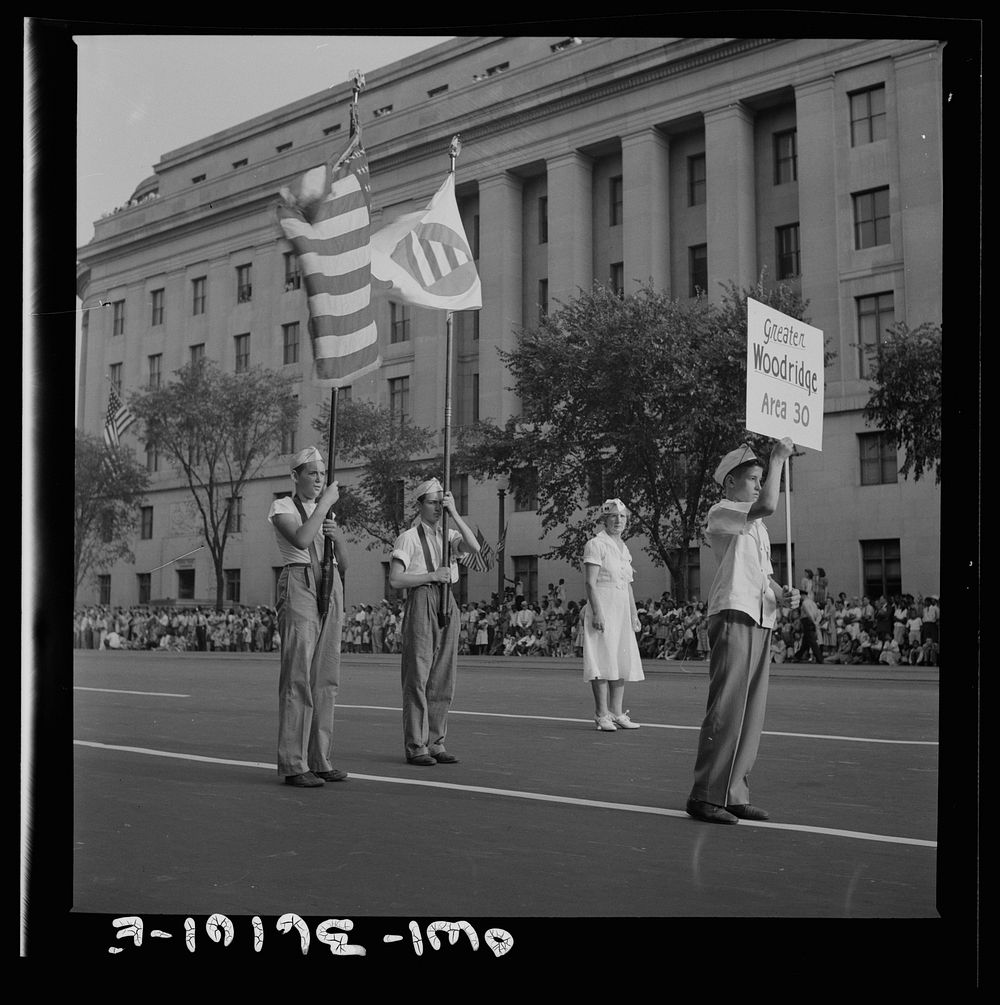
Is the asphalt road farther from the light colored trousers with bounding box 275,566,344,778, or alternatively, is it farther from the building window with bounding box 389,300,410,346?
the building window with bounding box 389,300,410,346

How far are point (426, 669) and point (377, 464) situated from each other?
5.02 ft

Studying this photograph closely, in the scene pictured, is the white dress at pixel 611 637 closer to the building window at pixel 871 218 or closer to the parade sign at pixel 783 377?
the building window at pixel 871 218

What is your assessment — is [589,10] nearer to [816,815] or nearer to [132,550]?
[132,550]

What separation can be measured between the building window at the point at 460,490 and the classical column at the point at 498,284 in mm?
470

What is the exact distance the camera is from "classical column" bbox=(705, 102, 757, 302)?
6.09 meters

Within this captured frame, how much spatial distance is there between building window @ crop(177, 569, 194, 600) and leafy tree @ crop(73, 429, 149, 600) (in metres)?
0.25

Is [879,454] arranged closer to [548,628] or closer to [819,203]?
[819,203]

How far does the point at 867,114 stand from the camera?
13.6 ft

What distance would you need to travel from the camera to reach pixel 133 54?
14.6 ft

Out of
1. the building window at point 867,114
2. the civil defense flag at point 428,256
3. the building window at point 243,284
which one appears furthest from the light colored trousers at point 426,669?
the building window at point 867,114

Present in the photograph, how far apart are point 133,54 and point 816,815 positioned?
165 inches

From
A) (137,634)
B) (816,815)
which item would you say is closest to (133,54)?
(137,634)

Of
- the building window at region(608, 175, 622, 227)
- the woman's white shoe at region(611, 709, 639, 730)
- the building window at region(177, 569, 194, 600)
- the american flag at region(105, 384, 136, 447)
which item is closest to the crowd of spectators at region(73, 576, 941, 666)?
the building window at region(177, 569, 194, 600)

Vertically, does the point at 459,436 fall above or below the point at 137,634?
above
